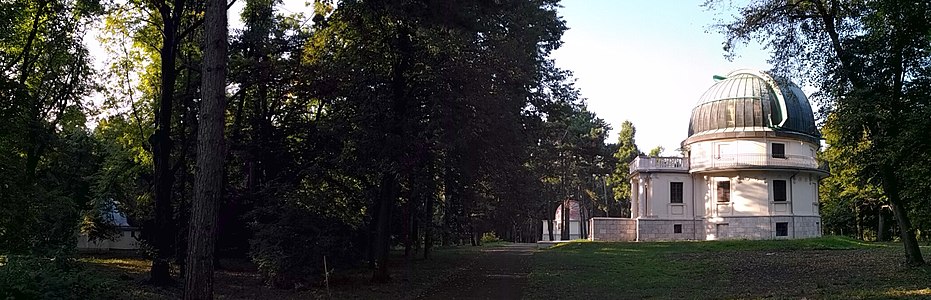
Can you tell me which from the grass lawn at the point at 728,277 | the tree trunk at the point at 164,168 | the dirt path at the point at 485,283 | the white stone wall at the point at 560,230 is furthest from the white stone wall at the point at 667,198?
the tree trunk at the point at 164,168

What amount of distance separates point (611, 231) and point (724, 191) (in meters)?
7.89

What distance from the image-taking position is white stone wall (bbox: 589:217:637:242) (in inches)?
1927

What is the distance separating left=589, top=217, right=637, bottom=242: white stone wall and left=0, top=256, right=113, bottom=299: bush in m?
39.4

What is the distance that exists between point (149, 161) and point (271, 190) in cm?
1058

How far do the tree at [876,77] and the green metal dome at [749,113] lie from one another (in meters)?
26.4

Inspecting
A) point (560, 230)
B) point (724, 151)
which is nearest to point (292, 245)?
A: point (724, 151)

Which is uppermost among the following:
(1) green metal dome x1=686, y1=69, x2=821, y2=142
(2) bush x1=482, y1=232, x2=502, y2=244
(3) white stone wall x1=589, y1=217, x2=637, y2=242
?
(1) green metal dome x1=686, y1=69, x2=821, y2=142

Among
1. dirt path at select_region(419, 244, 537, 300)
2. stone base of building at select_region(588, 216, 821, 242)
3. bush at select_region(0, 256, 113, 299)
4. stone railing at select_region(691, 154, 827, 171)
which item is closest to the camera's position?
bush at select_region(0, 256, 113, 299)

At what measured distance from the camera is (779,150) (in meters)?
45.4

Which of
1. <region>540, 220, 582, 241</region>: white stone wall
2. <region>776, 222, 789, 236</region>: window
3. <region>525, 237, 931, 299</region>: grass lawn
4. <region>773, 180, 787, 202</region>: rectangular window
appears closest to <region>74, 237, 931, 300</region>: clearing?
<region>525, 237, 931, 299</region>: grass lawn

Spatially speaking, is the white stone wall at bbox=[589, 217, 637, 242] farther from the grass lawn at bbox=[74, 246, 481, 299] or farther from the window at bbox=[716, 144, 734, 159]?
the grass lawn at bbox=[74, 246, 481, 299]

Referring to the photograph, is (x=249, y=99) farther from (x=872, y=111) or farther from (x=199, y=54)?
(x=872, y=111)

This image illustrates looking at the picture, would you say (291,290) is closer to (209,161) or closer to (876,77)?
(209,161)

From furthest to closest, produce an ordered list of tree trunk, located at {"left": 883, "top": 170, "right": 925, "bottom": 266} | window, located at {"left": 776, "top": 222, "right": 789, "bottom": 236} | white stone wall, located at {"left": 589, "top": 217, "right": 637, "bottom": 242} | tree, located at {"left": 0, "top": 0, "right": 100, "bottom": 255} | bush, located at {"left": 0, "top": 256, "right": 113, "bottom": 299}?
white stone wall, located at {"left": 589, "top": 217, "right": 637, "bottom": 242} → window, located at {"left": 776, "top": 222, "right": 789, "bottom": 236} → tree trunk, located at {"left": 883, "top": 170, "right": 925, "bottom": 266} → tree, located at {"left": 0, "top": 0, "right": 100, "bottom": 255} → bush, located at {"left": 0, "top": 256, "right": 113, "bottom": 299}
